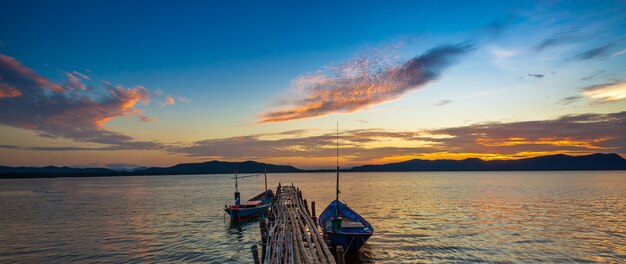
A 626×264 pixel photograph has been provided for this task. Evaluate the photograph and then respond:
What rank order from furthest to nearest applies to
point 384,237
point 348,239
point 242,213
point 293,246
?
point 242,213 → point 384,237 → point 348,239 → point 293,246

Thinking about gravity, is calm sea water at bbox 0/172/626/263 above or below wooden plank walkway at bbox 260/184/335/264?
below

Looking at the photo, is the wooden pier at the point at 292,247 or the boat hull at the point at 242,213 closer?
the wooden pier at the point at 292,247

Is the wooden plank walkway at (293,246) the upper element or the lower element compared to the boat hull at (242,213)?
upper

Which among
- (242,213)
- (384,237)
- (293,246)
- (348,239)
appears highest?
(293,246)

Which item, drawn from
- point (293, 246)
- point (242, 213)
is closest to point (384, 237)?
point (293, 246)

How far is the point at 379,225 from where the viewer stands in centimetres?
3619

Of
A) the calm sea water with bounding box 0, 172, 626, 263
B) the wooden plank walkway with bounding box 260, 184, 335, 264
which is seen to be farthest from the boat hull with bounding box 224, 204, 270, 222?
the wooden plank walkway with bounding box 260, 184, 335, 264

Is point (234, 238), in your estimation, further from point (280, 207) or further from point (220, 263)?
point (220, 263)

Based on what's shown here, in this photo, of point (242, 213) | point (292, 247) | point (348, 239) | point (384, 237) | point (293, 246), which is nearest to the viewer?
point (292, 247)

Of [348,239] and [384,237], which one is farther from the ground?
[348,239]

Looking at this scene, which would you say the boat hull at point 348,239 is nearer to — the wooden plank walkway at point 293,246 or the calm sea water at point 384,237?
the wooden plank walkway at point 293,246

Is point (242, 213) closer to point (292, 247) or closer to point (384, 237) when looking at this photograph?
point (384, 237)

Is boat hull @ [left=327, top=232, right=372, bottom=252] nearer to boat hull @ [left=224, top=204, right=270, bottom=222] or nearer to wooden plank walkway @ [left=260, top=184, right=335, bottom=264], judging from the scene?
wooden plank walkway @ [left=260, top=184, right=335, bottom=264]

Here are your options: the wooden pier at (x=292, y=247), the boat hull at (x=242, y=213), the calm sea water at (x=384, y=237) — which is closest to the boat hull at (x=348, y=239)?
the wooden pier at (x=292, y=247)
